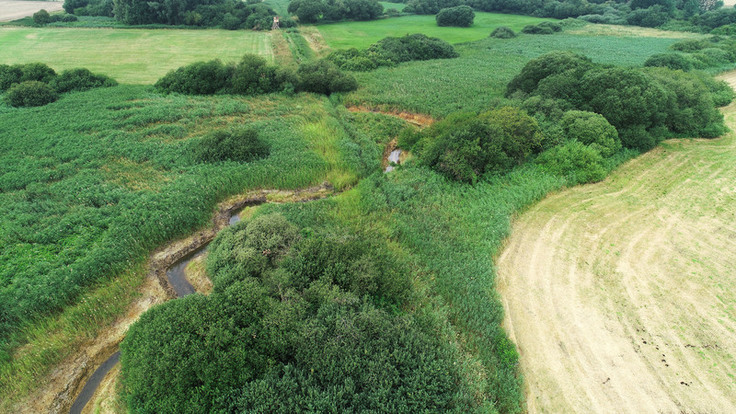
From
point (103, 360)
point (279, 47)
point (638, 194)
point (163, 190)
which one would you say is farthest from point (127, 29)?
point (638, 194)

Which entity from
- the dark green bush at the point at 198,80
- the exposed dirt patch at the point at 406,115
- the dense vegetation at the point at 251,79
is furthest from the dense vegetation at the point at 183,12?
the exposed dirt patch at the point at 406,115

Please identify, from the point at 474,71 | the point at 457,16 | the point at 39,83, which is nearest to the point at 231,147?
the point at 39,83

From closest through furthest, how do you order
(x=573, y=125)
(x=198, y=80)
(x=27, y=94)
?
1. (x=573, y=125)
2. (x=27, y=94)
3. (x=198, y=80)

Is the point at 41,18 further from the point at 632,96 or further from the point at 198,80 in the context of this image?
the point at 632,96

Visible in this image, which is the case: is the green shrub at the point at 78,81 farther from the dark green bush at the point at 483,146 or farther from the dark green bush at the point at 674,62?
the dark green bush at the point at 674,62

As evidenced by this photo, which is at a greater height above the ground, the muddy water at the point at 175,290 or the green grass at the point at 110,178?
the green grass at the point at 110,178

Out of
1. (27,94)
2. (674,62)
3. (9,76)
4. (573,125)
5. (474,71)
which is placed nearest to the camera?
(573,125)

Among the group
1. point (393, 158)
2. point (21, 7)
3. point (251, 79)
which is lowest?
point (393, 158)
